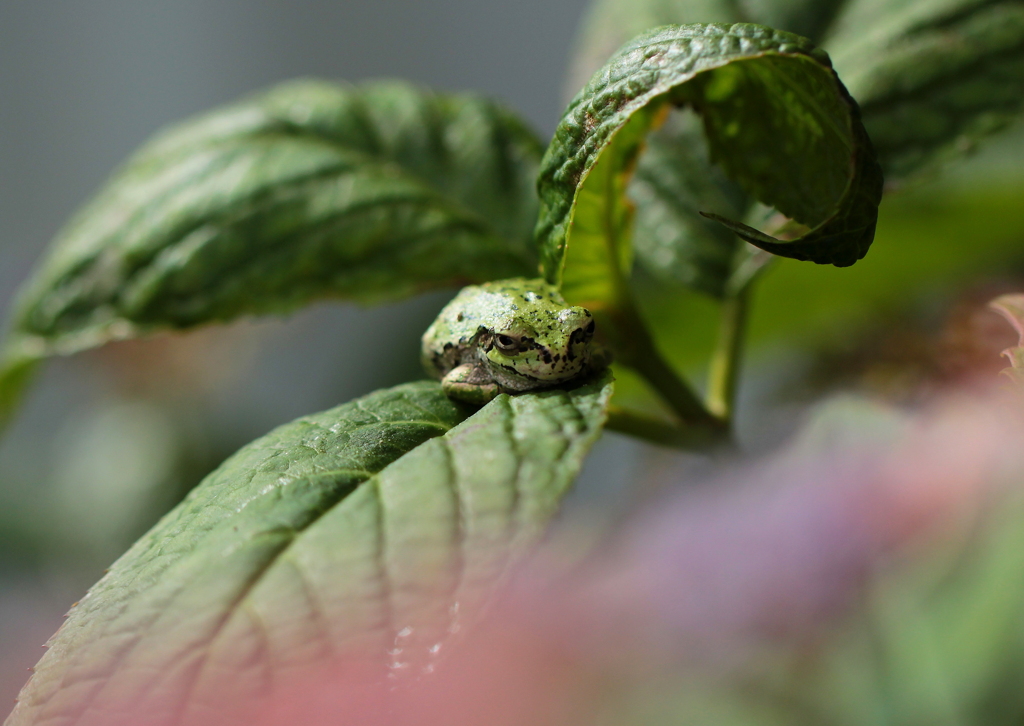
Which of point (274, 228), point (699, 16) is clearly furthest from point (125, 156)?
point (699, 16)

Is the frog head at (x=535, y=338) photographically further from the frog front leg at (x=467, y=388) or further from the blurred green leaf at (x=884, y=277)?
the blurred green leaf at (x=884, y=277)

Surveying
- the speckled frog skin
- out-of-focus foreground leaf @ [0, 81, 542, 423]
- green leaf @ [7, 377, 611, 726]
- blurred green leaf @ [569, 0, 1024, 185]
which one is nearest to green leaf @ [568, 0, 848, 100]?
blurred green leaf @ [569, 0, 1024, 185]

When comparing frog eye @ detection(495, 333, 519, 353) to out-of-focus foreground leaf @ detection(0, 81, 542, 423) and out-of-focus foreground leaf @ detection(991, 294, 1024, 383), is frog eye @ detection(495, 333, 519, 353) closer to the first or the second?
out-of-focus foreground leaf @ detection(0, 81, 542, 423)

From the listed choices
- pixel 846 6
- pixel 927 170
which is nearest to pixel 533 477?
pixel 927 170

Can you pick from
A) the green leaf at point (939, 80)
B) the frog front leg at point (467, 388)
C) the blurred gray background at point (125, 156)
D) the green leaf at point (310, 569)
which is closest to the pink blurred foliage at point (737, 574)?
the green leaf at point (310, 569)

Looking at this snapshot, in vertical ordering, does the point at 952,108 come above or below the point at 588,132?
below

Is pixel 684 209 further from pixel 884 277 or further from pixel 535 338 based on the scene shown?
pixel 884 277

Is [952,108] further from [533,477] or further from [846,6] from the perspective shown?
[533,477]
